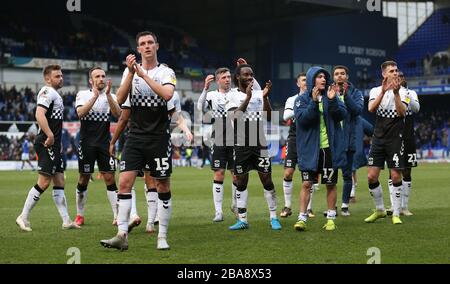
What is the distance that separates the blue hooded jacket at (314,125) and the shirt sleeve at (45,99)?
11.9ft

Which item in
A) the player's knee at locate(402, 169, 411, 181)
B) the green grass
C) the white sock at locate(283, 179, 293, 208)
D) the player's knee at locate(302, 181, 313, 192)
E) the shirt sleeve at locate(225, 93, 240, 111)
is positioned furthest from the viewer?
the white sock at locate(283, 179, 293, 208)

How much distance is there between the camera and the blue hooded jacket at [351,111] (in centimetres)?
1083

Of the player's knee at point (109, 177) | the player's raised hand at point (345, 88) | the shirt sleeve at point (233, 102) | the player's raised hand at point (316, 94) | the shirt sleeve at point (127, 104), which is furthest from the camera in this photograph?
the player's raised hand at point (345, 88)

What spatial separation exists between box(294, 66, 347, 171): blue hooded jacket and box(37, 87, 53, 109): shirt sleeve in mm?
3641

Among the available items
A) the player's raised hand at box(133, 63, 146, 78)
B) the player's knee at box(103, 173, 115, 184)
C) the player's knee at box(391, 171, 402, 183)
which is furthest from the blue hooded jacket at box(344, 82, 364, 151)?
the player's raised hand at box(133, 63, 146, 78)

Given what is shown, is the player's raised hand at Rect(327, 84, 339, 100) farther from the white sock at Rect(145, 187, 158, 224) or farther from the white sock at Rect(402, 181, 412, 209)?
the white sock at Rect(402, 181, 412, 209)

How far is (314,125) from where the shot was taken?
938cm

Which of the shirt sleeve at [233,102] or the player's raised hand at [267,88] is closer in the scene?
the player's raised hand at [267,88]

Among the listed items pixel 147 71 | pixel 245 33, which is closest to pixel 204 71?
pixel 245 33

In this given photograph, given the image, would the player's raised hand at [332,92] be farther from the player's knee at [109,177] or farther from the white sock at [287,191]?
the player's knee at [109,177]

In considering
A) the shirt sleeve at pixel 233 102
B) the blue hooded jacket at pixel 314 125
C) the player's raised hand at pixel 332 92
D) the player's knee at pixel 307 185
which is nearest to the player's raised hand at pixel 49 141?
the shirt sleeve at pixel 233 102

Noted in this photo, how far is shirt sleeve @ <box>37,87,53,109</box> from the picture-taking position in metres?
9.62
